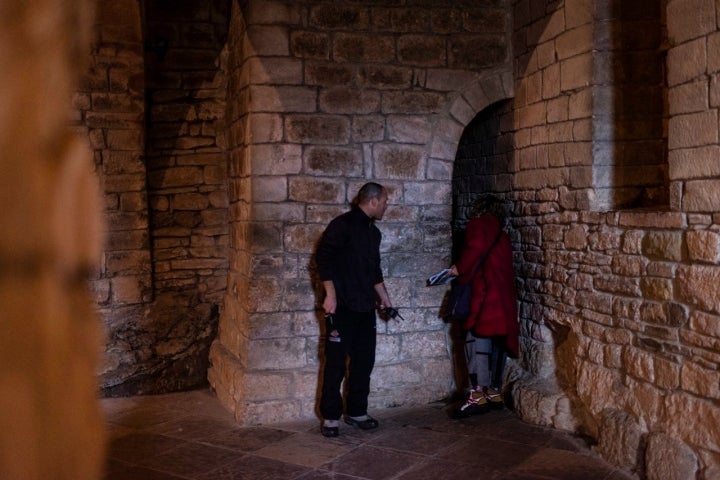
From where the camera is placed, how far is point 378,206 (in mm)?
4730

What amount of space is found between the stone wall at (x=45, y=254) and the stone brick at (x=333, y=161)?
4.12 metres

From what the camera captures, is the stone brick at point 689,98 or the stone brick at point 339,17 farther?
the stone brick at point 339,17

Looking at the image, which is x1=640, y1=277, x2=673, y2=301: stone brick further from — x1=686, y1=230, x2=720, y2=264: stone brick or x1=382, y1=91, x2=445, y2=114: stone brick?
x1=382, y1=91, x2=445, y2=114: stone brick

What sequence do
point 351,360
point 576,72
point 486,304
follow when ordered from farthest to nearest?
point 486,304, point 351,360, point 576,72

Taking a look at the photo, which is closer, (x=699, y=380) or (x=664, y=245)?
(x=699, y=380)

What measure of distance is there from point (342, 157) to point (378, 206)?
59 centimetres

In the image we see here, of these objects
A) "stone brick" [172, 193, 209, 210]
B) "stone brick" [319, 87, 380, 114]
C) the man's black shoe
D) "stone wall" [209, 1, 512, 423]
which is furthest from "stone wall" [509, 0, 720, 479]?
"stone brick" [172, 193, 209, 210]

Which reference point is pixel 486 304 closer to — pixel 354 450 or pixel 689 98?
pixel 354 450

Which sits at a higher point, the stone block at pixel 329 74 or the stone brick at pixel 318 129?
the stone block at pixel 329 74

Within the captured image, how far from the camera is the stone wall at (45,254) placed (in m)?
0.79

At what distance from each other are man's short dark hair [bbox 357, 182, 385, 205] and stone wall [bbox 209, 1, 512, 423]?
420mm

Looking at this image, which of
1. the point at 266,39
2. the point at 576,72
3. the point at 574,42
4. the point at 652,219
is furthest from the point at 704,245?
the point at 266,39

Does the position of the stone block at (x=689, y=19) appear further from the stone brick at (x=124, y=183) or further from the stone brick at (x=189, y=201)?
the stone brick at (x=124, y=183)

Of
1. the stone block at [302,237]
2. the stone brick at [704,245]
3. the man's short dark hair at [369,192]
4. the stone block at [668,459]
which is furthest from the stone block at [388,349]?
the stone brick at [704,245]
